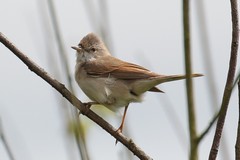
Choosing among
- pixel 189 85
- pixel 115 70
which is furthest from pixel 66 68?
pixel 115 70

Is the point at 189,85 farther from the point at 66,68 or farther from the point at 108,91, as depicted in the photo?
the point at 108,91

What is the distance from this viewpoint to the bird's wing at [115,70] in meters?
5.88

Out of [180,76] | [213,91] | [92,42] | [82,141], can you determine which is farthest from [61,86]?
[92,42]

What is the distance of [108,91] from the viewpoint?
5.77 m

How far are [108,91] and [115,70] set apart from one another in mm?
520

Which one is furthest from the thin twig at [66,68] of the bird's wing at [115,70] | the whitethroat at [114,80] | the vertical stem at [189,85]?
the bird's wing at [115,70]

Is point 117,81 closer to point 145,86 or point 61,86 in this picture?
point 145,86

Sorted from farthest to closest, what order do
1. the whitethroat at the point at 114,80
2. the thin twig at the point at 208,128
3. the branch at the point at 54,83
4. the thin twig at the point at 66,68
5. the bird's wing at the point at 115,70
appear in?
1. the bird's wing at the point at 115,70
2. the whitethroat at the point at 114,80
3. the branch at the point at 54,83
4. the thin twig at the point at 66,68
5. the thin twig at the point at 208,128

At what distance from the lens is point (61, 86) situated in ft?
11.4

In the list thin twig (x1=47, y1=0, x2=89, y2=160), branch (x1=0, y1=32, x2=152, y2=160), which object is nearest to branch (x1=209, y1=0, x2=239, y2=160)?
thin twig (x1=47, y1=0, x2=89, y2=160)

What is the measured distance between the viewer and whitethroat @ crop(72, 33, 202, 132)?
5586 millimetres

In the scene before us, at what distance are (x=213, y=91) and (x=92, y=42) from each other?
4724 mm

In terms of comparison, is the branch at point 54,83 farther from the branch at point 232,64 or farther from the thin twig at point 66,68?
the branch at point 232,64

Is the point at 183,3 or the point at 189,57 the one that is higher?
the point at 183,3
